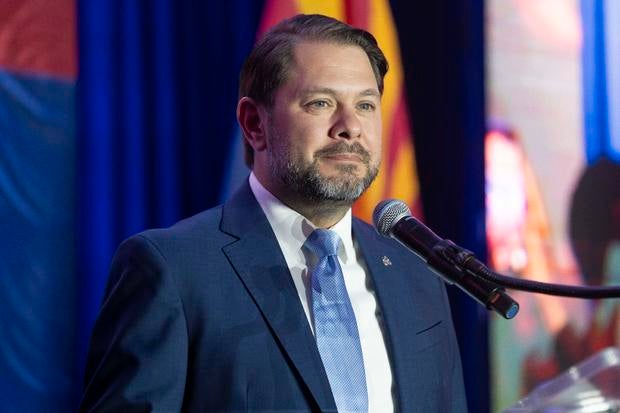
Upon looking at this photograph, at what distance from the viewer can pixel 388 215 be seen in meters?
1.61

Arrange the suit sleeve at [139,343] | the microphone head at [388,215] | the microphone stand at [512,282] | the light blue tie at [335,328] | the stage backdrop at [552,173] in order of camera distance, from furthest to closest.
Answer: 1. the stage backdrop at [552,173]
2. the light blue tie at [335,328]
3. the suit sleeve at [139,343]
4. the microphone head at [388,215]
5. the microphone stand at [512,282]

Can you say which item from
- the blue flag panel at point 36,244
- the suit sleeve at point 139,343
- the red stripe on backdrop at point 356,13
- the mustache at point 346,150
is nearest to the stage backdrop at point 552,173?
the red stripe on backdrop at point 356,13

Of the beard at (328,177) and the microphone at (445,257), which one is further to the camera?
the beard at (328,177)

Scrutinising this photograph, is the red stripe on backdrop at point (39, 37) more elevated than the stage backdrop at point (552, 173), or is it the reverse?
the red stripe on backdrop at point (39, 37)

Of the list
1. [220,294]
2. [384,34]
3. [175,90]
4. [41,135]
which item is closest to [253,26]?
[175,90]

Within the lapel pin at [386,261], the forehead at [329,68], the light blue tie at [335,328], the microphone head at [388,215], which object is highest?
the forehead at [329,68]

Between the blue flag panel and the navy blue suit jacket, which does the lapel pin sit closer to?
the navy blue suit jacket

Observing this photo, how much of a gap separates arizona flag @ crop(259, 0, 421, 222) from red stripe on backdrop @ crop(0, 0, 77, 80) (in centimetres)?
105

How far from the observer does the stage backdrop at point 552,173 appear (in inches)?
156

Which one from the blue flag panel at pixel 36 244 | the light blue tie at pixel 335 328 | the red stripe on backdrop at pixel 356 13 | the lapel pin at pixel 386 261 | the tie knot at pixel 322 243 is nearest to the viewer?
the light blue tie at pixel 335 328

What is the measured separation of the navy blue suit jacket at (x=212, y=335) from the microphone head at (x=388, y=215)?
331 mm

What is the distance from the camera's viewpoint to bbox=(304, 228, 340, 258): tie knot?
199cm

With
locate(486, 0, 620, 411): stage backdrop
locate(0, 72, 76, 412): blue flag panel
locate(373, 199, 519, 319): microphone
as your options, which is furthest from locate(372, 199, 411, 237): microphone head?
locate(486, 0, 620, 411): stage backdrop

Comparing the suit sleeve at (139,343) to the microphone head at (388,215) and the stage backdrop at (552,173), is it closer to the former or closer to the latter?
the microphone head at (388,215)
